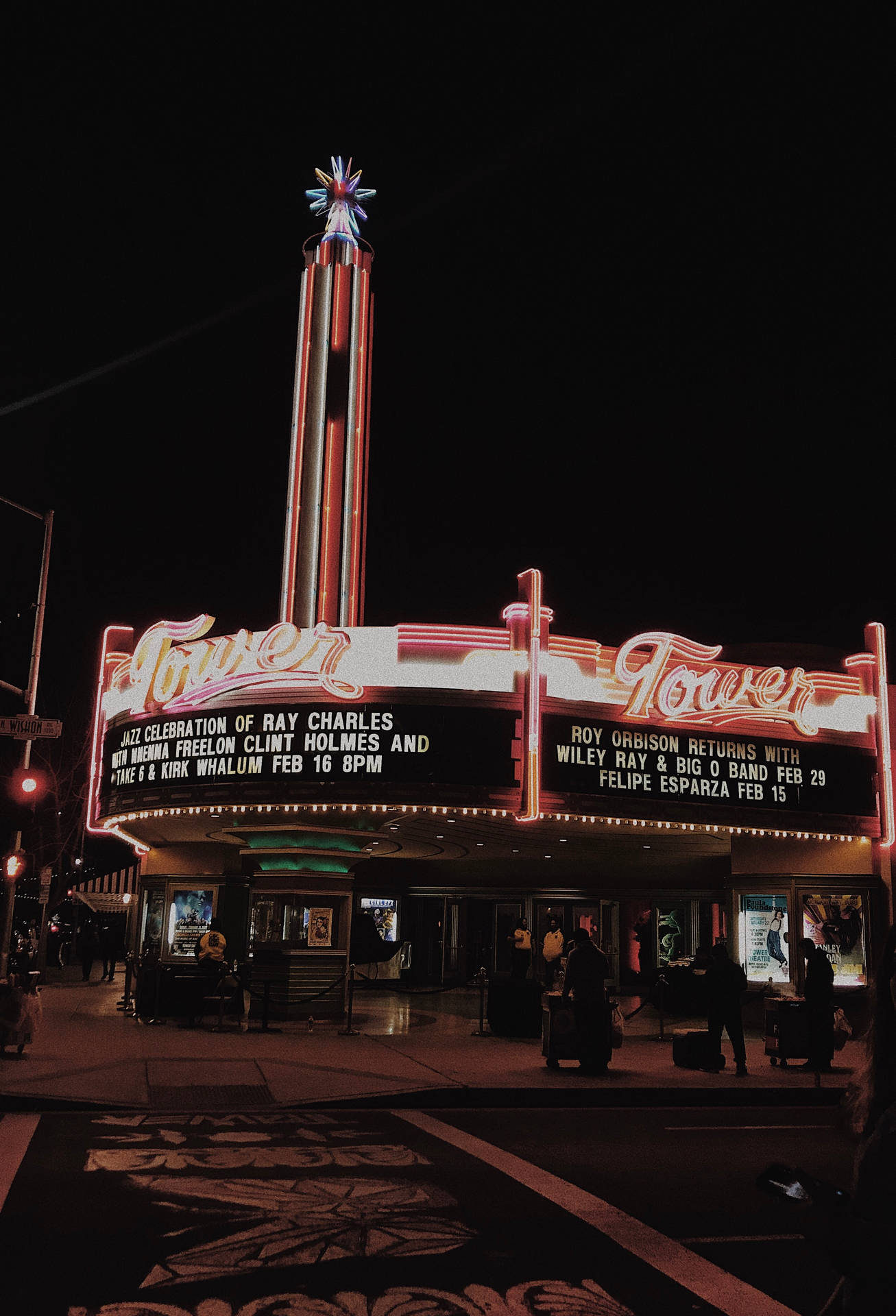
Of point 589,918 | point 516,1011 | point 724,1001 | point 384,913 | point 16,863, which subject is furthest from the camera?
point 384,913

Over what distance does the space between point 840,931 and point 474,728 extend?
910 centimetres

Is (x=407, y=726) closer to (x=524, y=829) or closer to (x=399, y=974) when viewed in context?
(x=524, y=829)

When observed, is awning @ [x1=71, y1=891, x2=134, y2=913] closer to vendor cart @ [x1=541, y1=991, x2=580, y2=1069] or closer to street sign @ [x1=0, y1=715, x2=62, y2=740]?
street sign @ [x1=0, y1=715, x2=62, y2=740]

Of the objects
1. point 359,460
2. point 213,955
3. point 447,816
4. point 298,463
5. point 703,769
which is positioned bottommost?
Result: point 213,955

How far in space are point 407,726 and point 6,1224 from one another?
41.2ft

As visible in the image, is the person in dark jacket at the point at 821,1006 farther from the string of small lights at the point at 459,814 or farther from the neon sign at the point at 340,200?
the neon sign at the point at 340,200

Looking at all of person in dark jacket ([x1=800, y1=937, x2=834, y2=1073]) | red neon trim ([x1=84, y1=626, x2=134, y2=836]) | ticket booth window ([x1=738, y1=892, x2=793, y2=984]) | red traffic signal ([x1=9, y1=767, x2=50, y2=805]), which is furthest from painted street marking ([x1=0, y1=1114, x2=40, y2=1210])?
ticket booth window ([x1=738, y1=892, x2=793, y2=984])

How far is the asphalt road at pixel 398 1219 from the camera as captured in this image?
5723 millimetres

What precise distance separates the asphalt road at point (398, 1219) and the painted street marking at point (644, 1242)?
0.07 feet

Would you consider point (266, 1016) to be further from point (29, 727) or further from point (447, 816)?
point (29, 727)

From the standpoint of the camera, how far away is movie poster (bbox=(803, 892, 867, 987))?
883 inches

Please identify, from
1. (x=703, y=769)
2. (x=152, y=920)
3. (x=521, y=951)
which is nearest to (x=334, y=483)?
(x=703, y=769)

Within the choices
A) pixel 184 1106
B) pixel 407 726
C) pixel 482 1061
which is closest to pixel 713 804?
pixel 407 726

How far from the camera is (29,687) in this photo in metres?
21.8
